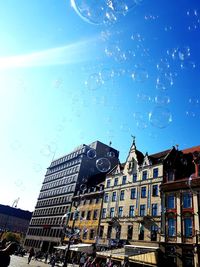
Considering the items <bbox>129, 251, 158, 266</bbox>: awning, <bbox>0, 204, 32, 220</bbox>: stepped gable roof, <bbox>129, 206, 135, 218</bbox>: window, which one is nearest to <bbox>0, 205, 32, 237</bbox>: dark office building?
<bbox>0, 204, 32, 220</bbox>: stepped gable roof

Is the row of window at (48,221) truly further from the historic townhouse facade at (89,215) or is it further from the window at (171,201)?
the window at (171,201)

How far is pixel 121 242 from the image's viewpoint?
32.2 m

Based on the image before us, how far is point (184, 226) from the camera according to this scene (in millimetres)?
25469

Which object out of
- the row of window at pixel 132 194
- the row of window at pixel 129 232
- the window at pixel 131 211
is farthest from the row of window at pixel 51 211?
the window at pixel 131 211

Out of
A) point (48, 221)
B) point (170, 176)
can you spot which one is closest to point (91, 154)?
point (48, 221)

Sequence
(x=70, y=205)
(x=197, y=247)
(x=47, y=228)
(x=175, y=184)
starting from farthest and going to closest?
(x=47, y=228) < (x=70, y=205) < (x=175, y=184) < (x=197, y=247)

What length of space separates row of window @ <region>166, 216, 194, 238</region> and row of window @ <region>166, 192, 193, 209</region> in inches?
53.0

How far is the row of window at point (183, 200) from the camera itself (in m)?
26.3

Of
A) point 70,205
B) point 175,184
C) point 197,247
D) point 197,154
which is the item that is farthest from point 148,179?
point 70,205

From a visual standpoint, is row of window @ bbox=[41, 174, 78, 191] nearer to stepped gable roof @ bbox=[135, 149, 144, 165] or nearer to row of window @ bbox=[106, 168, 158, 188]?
row of window @ bbox=[106, 168, 158, 188]

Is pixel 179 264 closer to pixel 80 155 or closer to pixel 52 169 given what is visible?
pixel 80 155

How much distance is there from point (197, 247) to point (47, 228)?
4050 centimetres

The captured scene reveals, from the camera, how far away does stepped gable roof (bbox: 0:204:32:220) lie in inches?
4792

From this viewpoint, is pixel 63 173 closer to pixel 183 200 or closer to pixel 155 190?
pixel 155 190
